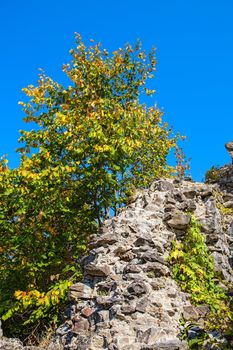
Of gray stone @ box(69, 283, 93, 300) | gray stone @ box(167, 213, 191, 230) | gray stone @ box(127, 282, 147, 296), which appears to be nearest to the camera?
gray stone @ box(127, 282, 147, 296)

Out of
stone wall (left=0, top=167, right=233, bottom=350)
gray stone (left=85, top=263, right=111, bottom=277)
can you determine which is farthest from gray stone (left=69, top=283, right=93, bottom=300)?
gray stone (left=85, top=263, right=111, bottom=277)

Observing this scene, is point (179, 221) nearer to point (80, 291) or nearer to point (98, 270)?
point (98, 270)

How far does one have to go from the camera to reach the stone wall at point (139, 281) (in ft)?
29.4

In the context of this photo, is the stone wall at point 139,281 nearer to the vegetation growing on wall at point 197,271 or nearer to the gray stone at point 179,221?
the gray stone at point 179,221

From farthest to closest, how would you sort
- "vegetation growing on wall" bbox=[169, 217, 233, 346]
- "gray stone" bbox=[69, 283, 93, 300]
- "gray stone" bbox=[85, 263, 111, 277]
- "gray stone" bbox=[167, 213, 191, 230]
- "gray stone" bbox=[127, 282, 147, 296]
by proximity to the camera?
"gray stone" bbox=[167, 213, 191, 230], "gray stone" bbox=[85, 263, 111, 277], "gray stone" bbox=[69, 283, 93, 300], "vegetation growing on wall" bbox=[169, 217, 233, 346], "gray stone" bbox=[127, 282, 147, 296]

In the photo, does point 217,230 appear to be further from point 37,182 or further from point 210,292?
point 37,182

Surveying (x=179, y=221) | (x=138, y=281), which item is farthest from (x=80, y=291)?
(x=179, y=221)

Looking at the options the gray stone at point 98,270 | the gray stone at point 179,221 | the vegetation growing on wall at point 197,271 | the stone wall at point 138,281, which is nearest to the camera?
the stone wall at point 138,281

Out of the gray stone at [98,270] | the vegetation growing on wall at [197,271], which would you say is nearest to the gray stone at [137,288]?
the gray stone at [98,270]

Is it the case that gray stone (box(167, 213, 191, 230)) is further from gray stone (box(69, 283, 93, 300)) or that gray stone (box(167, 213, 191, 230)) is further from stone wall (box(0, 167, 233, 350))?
gray stone (box(69, 283, 93, 300))

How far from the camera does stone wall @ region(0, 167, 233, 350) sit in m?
8.95

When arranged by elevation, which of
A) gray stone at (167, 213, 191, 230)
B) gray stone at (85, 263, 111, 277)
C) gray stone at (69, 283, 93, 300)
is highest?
gray stone at (167, 213, 191, 230)

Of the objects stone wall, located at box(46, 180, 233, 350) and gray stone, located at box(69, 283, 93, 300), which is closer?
stone wall, located at box(46, 180, 233, 350)

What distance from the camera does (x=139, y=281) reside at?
9.80 metres
